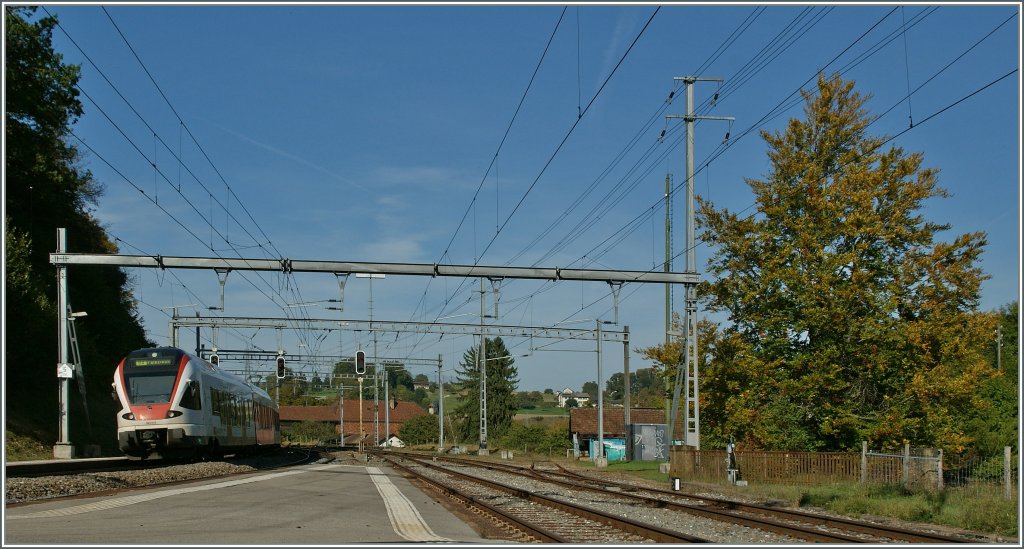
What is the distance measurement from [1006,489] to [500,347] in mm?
87645

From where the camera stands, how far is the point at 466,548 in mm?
10852

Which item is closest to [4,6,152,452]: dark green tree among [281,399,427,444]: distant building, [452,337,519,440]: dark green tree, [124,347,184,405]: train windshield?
[124,347,184,405]: train windshield

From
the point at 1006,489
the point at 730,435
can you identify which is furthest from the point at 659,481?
the point at 1006,489

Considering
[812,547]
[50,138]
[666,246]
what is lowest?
[812,547]

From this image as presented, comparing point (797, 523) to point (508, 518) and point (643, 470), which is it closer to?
point (508, 518)

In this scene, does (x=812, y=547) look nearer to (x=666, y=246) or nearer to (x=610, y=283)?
(x=610, y=283)

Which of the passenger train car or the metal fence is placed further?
the passenger train car

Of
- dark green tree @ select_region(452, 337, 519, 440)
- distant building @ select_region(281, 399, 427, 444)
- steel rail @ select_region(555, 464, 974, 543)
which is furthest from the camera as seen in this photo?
distant building @ select_region(281, 399, 427, 444)

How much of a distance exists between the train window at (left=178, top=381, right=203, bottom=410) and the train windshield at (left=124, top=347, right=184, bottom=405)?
0.46 metres

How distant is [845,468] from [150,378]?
21.1 metres

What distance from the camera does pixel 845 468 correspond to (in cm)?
2759

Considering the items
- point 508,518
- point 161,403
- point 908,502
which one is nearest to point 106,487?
point 508,518

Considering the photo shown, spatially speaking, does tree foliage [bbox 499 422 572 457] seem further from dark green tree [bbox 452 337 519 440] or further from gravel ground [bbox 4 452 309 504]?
gravel ground [bbox 4 452 309 504]

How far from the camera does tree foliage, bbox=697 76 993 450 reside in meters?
32.3
